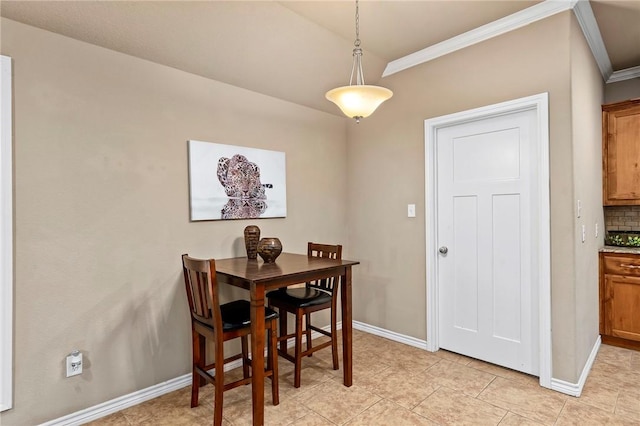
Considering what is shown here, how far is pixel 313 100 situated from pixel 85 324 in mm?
2511

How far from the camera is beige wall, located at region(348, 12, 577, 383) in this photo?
241 cm

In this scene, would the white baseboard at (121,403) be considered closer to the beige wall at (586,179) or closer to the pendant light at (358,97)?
Result: the pendant light at (358,97)

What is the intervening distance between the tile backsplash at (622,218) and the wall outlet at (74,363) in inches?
183

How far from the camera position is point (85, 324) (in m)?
2.20

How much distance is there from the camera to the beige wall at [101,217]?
6.58 ft

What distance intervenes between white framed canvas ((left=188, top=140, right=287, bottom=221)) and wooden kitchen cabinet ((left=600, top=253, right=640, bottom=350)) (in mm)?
2934

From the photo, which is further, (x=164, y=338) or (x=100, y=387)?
(x=164, y=338)

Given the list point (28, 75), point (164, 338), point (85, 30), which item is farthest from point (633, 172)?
point (28, 75)

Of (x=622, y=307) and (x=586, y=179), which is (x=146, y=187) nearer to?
(x=586, y=179)

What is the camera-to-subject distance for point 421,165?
3.20m

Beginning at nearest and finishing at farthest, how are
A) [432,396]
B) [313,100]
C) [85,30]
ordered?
[85,30] → [432,396] → [313,100]

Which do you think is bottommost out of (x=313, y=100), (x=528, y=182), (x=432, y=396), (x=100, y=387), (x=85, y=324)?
(x=432, y=396)

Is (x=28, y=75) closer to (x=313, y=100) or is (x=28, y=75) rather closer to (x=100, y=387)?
(x=100, y=387)

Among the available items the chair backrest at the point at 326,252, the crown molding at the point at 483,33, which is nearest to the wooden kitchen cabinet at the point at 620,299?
the crown molding at the point at 483,33
